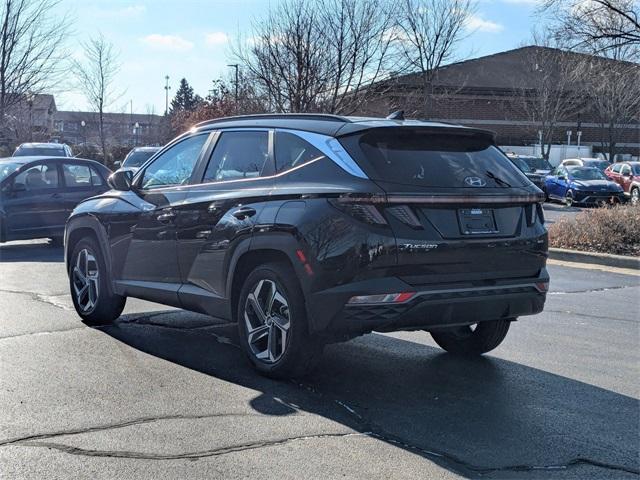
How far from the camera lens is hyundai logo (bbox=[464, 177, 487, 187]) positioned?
5.27m

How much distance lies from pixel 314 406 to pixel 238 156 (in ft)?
6.85

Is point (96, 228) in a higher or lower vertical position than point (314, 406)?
higher

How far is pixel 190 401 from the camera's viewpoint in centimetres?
502

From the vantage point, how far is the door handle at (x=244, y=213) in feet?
18.0

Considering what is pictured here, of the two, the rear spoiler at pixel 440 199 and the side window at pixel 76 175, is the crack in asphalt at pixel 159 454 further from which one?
the side window at pixel 76 175

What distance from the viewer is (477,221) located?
5172 mm

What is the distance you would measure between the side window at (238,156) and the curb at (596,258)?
7.94 m

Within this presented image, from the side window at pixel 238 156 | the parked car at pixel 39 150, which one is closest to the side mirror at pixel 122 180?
the side window at pixel 238 156

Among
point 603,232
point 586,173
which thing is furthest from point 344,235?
point 586,173

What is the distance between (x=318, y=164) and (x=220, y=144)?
1.32m

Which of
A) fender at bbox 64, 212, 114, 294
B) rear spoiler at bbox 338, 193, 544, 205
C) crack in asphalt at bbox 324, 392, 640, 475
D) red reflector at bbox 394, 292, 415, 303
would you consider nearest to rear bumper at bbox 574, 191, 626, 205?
fender at bbox 64, 212, 114, 294

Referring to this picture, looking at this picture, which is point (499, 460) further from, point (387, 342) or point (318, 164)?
point (387, 342)

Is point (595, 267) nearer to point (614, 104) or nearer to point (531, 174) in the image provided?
point (531, 174)

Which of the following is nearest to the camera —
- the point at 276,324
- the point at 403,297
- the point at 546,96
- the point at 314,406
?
the point at 403,297
